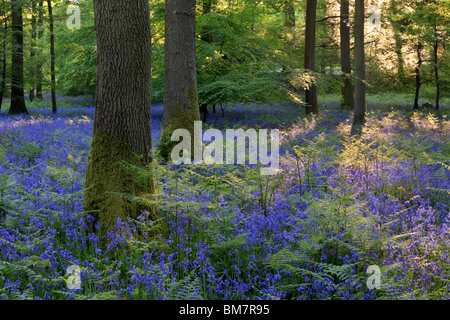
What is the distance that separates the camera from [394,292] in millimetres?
3088

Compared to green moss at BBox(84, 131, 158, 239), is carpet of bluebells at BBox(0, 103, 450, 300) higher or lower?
lower

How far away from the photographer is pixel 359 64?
14.7m

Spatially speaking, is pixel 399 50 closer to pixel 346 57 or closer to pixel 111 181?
pixel 346 57

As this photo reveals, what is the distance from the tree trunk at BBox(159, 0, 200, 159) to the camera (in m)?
8.09

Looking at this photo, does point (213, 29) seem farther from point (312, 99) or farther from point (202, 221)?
point (202, 221)

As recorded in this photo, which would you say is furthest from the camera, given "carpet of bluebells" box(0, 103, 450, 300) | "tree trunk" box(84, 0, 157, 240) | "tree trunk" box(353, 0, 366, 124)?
"tree trunk" box(353, 0, 366, 124)

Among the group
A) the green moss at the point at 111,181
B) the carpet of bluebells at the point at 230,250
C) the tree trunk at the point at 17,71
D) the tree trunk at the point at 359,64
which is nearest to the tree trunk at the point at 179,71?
the carpet of bluebells at the point at 230,250

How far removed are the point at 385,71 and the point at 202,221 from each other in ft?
80.5

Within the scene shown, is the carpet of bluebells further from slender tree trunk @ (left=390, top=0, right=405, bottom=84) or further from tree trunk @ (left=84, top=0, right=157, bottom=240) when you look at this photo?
slender tree trunk @ (left=390, top=0, right=405, bottom=84)

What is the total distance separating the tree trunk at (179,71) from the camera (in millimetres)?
8087

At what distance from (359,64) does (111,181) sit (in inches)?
504

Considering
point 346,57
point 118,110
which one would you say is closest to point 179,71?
point 118,110

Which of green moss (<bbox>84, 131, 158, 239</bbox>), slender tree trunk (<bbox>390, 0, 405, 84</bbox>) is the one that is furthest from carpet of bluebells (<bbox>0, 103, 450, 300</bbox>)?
slender tree trunk (<bbox>390, 0, 405, 84</bbox>)

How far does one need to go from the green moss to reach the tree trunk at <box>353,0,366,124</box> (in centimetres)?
1187
